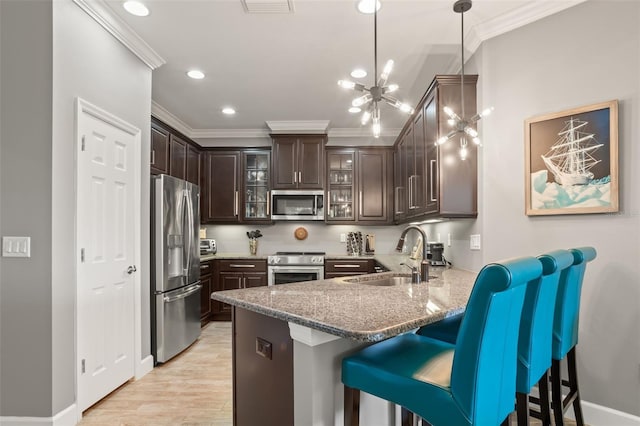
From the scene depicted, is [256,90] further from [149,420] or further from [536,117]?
[149,420]

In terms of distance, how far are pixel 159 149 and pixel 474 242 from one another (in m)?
3.25

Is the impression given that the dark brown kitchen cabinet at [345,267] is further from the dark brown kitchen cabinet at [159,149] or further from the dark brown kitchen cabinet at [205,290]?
the dark brown kitchen cabinet at [159,149]

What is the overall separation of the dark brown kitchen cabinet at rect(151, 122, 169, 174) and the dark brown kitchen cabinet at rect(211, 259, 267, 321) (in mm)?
1500

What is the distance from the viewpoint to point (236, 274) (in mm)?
4574

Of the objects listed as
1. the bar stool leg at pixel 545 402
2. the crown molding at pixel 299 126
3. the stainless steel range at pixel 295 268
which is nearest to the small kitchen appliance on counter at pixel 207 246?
the stainless steel range at pixel 295 268

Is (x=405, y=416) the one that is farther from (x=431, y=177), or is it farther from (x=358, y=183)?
(x=358, y=183)

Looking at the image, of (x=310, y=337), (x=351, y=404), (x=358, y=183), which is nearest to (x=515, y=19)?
(x=310, y=337)

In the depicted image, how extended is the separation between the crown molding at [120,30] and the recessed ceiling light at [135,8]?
0.13 m

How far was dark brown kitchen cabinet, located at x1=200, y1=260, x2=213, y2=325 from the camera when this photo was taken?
4.25 meters

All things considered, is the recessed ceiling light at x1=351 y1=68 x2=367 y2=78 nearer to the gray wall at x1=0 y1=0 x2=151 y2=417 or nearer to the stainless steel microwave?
the stainless steel microwave

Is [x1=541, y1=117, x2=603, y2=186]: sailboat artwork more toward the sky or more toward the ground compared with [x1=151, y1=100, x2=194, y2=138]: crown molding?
more toward the ground

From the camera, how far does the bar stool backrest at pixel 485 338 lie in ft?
3.17

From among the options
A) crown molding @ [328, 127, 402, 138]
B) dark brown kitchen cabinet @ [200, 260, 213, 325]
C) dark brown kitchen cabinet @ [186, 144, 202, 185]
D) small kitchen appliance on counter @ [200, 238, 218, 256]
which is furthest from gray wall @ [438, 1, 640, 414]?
small kitchen appliance on counter @ [200, 238, 218, 256]

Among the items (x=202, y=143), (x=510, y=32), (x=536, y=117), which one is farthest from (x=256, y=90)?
(x=536, y=117)
